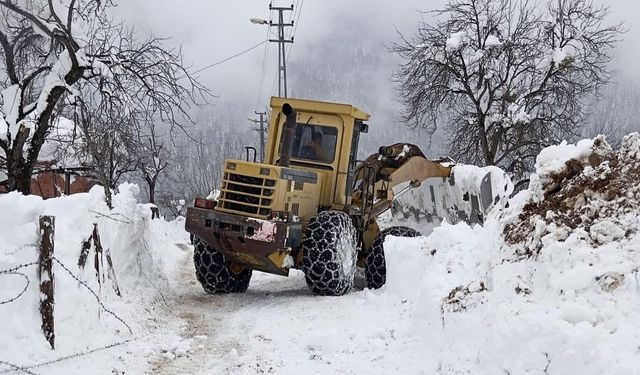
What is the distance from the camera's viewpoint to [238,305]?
32.1ft

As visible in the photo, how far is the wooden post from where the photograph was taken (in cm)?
612

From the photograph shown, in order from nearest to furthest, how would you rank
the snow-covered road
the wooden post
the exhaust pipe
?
the wooden post, the snow-covered road, the exhaust pipe

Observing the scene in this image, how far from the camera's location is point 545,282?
5.47 m

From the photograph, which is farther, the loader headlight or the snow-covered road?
the loader headlight

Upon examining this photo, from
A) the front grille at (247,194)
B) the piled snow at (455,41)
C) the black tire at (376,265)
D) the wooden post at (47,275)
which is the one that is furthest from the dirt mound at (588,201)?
the piled snow at (455,41)

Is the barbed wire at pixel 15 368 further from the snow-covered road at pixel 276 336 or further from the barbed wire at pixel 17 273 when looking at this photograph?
the snow-covered road at pixel 276 336

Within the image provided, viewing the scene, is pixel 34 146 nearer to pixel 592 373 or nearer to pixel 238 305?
pixel 238 305

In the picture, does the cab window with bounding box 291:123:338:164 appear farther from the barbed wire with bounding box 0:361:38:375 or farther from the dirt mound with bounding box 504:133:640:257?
the barbed wire with bounding box 0:361:38:375

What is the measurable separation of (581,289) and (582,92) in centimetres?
1560

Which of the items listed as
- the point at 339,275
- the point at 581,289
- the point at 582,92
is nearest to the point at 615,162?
the point at 581,289

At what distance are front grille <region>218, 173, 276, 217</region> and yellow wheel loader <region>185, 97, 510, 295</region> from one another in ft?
0.05

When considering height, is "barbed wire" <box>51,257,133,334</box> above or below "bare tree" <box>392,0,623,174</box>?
below

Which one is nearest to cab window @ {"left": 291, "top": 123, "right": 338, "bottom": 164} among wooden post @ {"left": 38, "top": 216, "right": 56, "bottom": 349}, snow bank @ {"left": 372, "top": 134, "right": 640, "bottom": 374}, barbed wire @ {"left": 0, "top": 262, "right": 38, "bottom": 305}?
snow bank @ {"left": 372, "top": 134, "right": 640, "bottom": 374}

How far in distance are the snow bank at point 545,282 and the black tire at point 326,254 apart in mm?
1462
